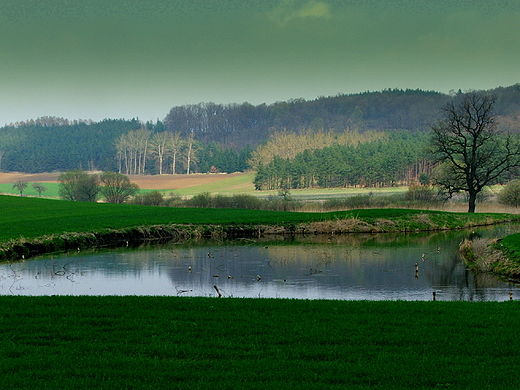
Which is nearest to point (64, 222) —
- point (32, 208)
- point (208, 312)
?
point (32, 208)

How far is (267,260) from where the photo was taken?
27.7m

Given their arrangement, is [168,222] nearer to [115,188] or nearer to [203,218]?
[203,218]

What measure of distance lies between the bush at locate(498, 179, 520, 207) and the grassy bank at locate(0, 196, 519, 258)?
7404mm

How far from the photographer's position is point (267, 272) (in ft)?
79.2

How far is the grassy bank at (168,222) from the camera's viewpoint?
3356cm

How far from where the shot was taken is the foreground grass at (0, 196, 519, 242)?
3879cm

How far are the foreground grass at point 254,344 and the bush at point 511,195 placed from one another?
48.6 m

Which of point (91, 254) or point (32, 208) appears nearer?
point (91, 254)

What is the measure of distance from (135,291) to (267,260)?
842cm

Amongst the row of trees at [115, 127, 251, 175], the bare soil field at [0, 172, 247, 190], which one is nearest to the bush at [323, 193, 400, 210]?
the bare soil field at [0, 172, 247, 190]

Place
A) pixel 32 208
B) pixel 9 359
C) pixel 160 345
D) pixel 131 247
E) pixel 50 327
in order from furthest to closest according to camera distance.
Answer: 1. pixel 32 208
2. pixel 131 247
3. pixel 50 327
4. pixel 160 345
5. pixel 9 359

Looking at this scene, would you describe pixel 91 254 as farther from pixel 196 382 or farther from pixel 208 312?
pixel 196 382

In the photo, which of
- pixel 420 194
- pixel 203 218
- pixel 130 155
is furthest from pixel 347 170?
pixel 130 155

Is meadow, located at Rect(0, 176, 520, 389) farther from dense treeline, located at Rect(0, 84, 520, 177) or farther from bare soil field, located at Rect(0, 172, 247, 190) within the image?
dense treeline, located at Rect(0, 84, 520, 177)
